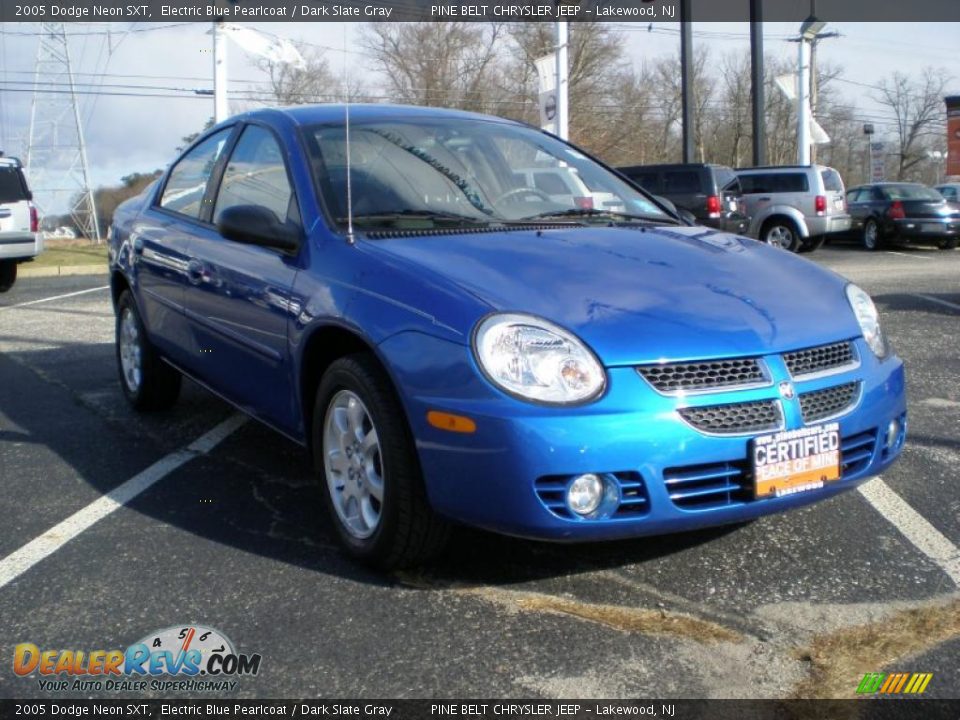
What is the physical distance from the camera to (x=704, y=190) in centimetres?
1769

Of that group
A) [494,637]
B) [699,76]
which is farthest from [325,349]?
[699,76]

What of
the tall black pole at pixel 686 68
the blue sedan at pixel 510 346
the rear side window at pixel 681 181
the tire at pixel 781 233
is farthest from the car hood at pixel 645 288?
the tall black pole at pixel 686 68

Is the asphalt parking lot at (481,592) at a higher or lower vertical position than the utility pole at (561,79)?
lower

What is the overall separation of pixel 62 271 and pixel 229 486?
14.9 metres

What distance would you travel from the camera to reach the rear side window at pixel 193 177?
4.77 metres

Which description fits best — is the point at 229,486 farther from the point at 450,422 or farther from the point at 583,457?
the point at 583,457

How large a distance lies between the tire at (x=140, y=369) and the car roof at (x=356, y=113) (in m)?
1.50

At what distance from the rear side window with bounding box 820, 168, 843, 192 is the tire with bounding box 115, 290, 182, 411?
16350 mm

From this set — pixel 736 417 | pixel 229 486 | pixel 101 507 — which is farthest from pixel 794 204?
pixel 736 417

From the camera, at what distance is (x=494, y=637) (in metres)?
2.83

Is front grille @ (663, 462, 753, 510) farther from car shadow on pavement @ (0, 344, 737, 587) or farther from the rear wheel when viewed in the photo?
the rear wheel

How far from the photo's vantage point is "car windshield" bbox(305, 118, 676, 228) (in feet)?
12.2

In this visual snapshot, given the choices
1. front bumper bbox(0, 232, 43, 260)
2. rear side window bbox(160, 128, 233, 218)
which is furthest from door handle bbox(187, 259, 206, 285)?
front bumper bbox(0, 232, 43, 260)

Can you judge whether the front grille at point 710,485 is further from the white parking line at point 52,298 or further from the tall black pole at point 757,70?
the tall black pole at point 757,70
